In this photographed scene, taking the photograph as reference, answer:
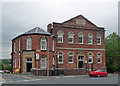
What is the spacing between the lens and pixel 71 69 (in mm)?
36156

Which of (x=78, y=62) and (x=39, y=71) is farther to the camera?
(x=78, y=62)

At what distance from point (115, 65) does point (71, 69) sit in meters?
14.5

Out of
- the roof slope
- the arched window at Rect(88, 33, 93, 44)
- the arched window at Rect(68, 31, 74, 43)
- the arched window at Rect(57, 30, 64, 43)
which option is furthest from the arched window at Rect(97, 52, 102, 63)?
the arched window at Rect(57, 30, 64, 43)

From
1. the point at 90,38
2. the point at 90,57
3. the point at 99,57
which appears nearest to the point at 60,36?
the point at 90,38

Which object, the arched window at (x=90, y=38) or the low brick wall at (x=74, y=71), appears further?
the arched window at (x=90, y=38)

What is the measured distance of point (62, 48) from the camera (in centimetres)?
3666

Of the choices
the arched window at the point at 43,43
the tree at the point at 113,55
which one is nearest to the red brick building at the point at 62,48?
the arched window at the point at 43,43

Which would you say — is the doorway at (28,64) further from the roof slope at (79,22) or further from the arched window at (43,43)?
the roof slope at (79,22)

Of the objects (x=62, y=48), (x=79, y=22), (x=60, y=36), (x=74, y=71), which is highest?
(x=79, y=22)

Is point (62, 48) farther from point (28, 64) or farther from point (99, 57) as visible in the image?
point (99, 57)

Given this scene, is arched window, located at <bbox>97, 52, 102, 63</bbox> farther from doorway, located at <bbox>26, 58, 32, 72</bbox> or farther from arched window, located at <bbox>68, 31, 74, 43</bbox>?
doorway, located at <bbox>26, 58, 32, 72</bbox>

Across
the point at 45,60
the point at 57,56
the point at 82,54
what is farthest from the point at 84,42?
the point at 45,60

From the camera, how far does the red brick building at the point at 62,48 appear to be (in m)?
31.6

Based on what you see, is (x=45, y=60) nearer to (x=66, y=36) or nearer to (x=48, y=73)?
(x=48, y=73)
